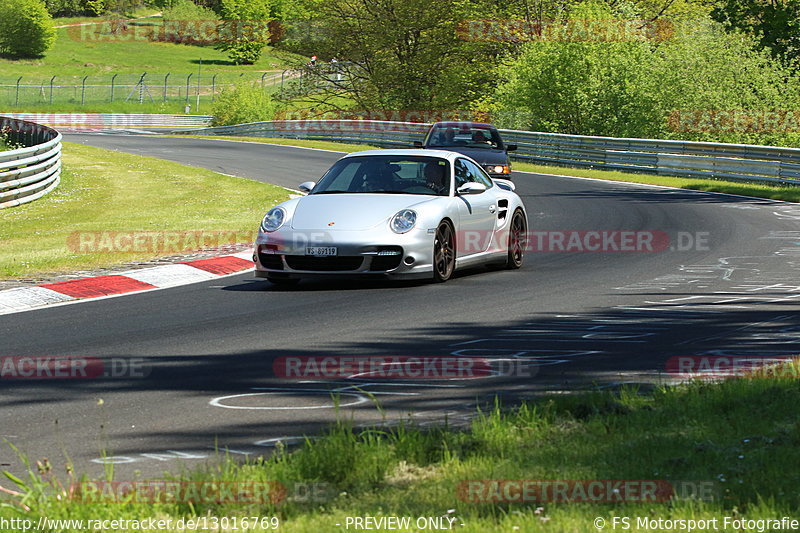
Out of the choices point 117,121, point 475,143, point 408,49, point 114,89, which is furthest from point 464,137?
point 114,89

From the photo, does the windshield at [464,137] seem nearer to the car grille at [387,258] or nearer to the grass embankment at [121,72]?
the car grille at [387,258]

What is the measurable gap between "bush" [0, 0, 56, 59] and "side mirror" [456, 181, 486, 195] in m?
121

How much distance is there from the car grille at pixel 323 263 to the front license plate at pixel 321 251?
8 centimetres

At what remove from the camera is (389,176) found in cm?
1314

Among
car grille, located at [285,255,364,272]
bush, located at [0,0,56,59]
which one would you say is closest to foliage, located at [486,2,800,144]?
car grille, located at [285,255,364,272]

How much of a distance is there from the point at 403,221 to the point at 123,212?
36.7 ft

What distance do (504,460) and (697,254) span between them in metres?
11.1

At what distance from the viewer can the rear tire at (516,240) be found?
1391 centimetres

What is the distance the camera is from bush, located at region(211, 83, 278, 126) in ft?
253

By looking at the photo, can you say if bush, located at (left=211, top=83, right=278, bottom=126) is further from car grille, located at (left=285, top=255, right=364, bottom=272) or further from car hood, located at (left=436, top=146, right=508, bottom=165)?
car grille, located at (left=285, top=255, right=364, bottom=272)

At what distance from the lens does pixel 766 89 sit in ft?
140

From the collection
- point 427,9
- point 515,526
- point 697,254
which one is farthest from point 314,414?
point 427,9

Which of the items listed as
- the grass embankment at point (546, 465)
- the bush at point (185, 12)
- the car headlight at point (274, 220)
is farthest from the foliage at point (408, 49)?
the bush at point (185, 12)

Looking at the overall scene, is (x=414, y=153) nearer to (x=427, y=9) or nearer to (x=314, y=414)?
(x=314, y=414)
